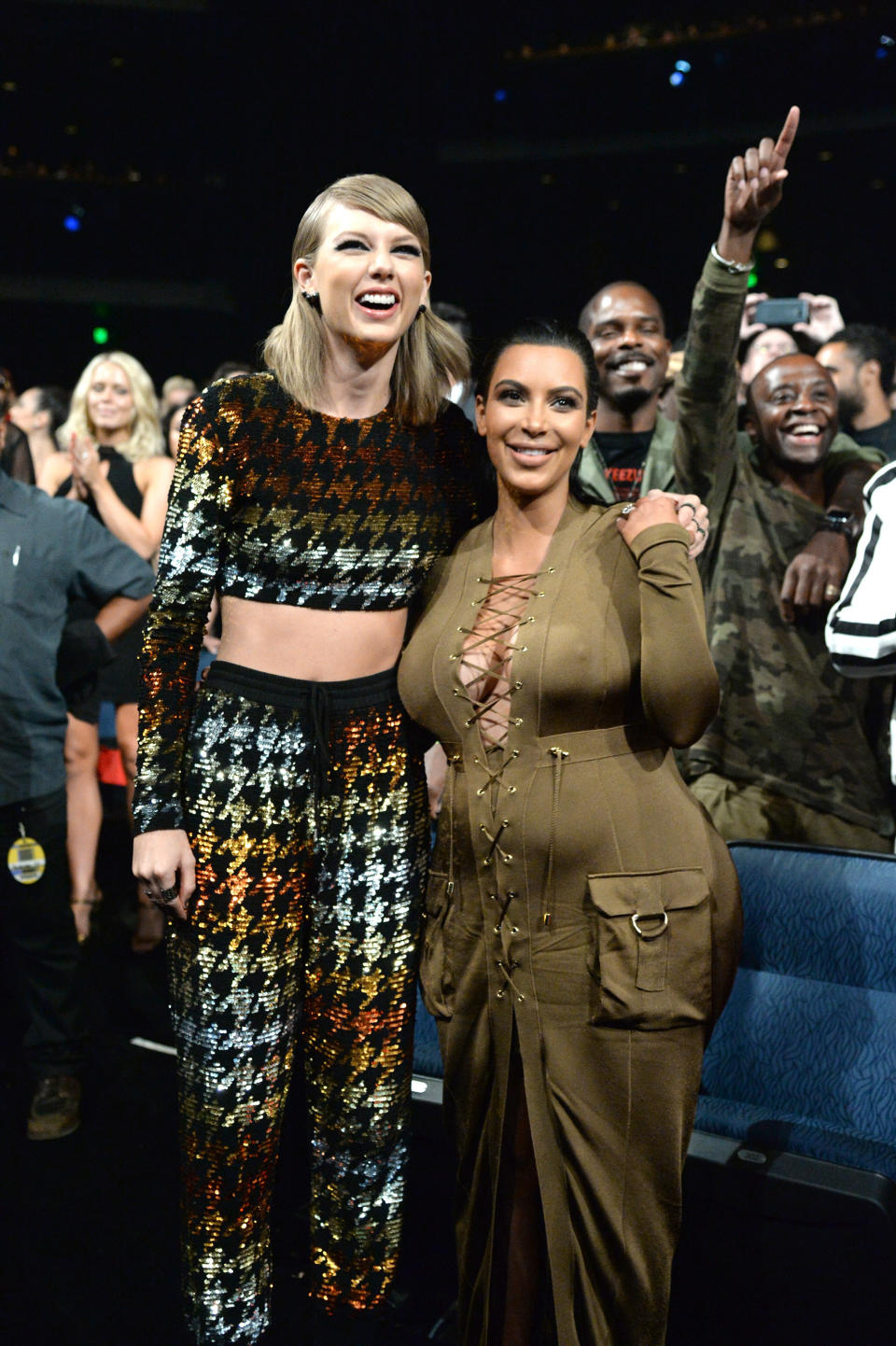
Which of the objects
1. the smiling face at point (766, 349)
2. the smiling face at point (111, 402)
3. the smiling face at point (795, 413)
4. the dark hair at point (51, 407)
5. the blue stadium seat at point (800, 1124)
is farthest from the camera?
the dark hair at point (51, 407)

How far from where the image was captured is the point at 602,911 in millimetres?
1614

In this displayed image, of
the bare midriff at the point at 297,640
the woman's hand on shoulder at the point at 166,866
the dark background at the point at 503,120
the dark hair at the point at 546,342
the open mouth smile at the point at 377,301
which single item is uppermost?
the dark background at the point at 503,120

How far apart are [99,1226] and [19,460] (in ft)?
8.12

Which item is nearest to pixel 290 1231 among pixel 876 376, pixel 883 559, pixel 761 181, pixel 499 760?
pixel 499 760

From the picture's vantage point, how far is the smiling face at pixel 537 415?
5.55 feet

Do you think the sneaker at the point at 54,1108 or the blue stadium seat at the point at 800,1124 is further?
the sneaker at the point at 54,1108

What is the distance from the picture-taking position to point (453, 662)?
1.71 metres

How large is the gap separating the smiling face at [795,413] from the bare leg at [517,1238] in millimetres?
1652

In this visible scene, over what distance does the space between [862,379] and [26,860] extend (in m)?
2.76

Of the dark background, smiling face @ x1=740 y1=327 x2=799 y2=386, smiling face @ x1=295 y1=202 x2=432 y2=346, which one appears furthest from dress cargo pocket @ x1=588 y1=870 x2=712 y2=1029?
the dark background

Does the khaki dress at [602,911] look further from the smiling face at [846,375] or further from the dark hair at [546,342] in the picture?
the smiling face at [846,375]

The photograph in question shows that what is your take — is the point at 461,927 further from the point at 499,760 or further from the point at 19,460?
the point at 19,460

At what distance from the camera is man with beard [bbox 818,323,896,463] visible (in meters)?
3.86

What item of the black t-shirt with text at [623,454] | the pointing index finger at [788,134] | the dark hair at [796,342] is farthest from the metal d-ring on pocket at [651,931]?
the dark hair at [796,342]
